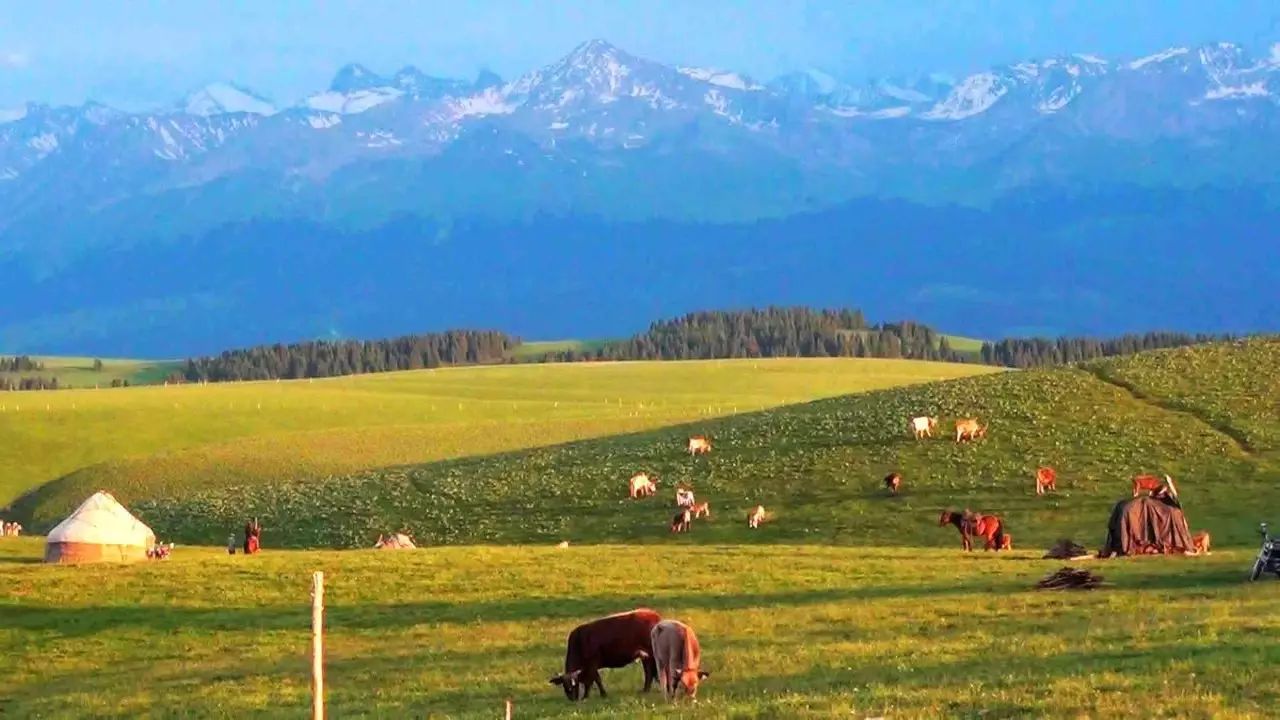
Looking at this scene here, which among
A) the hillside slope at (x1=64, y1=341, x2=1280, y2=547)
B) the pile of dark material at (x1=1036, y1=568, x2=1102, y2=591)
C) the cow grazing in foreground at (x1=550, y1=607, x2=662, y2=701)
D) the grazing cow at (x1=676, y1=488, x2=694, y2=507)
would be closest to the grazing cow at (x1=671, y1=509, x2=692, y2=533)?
the hillside slope at (x1=64, y1=341, x2=1280, y2=547)

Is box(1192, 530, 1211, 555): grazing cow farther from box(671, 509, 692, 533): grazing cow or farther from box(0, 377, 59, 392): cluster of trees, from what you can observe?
box(0, 377, 59, 392): cluster of trees

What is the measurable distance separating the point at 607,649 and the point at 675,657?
4.98 ft

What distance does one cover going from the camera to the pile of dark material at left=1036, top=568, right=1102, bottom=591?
112 ft

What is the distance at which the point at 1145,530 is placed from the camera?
4172 centimetres

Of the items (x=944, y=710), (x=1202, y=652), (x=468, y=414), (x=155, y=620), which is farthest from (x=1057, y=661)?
(x=468, y=414)

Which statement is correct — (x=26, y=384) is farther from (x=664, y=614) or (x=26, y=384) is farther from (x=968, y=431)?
(x=664, y=614)

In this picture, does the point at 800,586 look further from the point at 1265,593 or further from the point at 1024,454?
the point at 1024,454

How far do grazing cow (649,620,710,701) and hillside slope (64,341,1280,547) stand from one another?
30.1 m

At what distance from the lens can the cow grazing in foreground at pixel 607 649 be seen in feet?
75.6

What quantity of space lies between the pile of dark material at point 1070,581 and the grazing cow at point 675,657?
14.4 metres

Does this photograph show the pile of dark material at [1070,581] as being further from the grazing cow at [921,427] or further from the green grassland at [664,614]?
the grazing cow at [921,427]

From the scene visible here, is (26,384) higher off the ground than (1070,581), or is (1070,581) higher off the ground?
(26,384)

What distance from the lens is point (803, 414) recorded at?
269ft

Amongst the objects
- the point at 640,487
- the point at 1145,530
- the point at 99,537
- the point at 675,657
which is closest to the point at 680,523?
A: the point at 640,487
